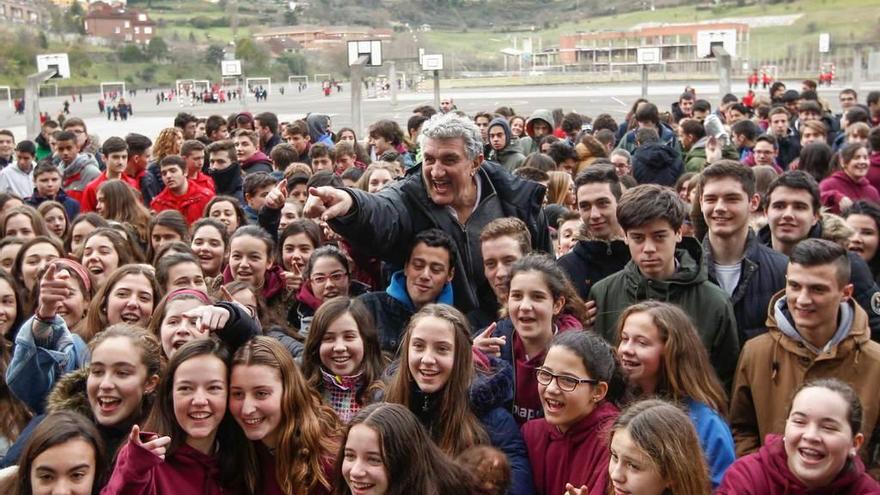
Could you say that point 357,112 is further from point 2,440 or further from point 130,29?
point 130,29

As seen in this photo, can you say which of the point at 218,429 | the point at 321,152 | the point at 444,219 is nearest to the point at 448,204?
the point at 444,219

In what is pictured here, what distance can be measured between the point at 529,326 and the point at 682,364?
663mm

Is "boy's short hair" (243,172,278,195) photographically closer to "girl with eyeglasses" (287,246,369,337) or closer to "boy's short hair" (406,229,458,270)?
"girl with eyeglasses" (287,246,369,337)

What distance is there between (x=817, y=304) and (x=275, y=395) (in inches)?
85.4

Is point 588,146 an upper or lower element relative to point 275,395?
upper

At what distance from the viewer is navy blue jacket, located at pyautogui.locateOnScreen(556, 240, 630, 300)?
4.96m

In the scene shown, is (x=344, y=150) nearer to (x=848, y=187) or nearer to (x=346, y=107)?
(x=848, y=187)

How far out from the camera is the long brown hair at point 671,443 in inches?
124

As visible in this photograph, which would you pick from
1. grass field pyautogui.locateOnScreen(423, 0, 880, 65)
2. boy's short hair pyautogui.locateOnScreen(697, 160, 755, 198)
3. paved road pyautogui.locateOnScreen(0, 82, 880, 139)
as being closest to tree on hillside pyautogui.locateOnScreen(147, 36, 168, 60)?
paved road pyautogui.locateOnScreen(0, 82, 880, 139)

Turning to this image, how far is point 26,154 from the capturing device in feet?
37.1

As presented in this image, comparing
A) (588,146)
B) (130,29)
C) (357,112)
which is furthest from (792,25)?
(588,146)

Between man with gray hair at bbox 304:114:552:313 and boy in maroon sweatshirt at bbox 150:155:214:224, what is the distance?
390 centimetres

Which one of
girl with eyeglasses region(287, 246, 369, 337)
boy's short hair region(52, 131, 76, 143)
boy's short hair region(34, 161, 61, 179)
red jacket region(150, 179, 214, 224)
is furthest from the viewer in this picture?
boy's short hair region(52, 131, 76, 143)

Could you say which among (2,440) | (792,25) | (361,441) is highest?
(792,25)
